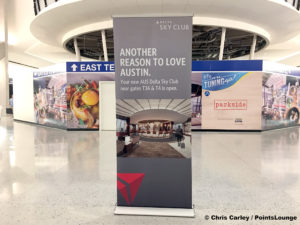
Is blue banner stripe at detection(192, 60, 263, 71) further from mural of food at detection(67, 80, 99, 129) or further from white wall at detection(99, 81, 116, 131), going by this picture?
mural of food at detection(67, 80, 99, 129)

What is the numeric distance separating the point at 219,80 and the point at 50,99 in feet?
25.5

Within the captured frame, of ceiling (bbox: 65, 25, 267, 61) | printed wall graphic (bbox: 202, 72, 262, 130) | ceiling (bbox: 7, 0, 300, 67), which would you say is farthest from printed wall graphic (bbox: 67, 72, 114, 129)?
Result: ceiling (bbox: 65, 25, 267, 61)

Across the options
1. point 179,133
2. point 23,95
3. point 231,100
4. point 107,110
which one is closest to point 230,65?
point 231,100

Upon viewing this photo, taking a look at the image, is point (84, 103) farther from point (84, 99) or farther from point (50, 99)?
point (50, 99)

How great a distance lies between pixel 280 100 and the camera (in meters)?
10.3

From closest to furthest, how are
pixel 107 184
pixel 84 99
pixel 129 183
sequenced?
pixel 129 183, pixel 107 184, pixel 84 99

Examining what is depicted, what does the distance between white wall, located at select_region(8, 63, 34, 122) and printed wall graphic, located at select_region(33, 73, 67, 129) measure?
0.68 meters

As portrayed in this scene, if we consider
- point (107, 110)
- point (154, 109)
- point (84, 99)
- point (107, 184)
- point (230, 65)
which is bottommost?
point (107, 184)

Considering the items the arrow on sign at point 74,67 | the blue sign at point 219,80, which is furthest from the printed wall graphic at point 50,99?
the blue sign at point 219,80

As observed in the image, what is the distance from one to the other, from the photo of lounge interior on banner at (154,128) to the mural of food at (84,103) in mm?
7567

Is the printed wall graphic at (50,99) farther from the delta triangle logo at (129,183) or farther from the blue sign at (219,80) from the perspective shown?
the delta triangle logo at (129,183)

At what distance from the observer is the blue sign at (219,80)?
9633 mm

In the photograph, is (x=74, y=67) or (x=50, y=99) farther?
(x=50, y=99)

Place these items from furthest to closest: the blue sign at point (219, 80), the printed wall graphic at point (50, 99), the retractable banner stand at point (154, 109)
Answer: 1. the printed wall graphic at point (50, 99)
2. the blue sign at point (219, 80)
3. the retractable banner stand at point (154, 109)
